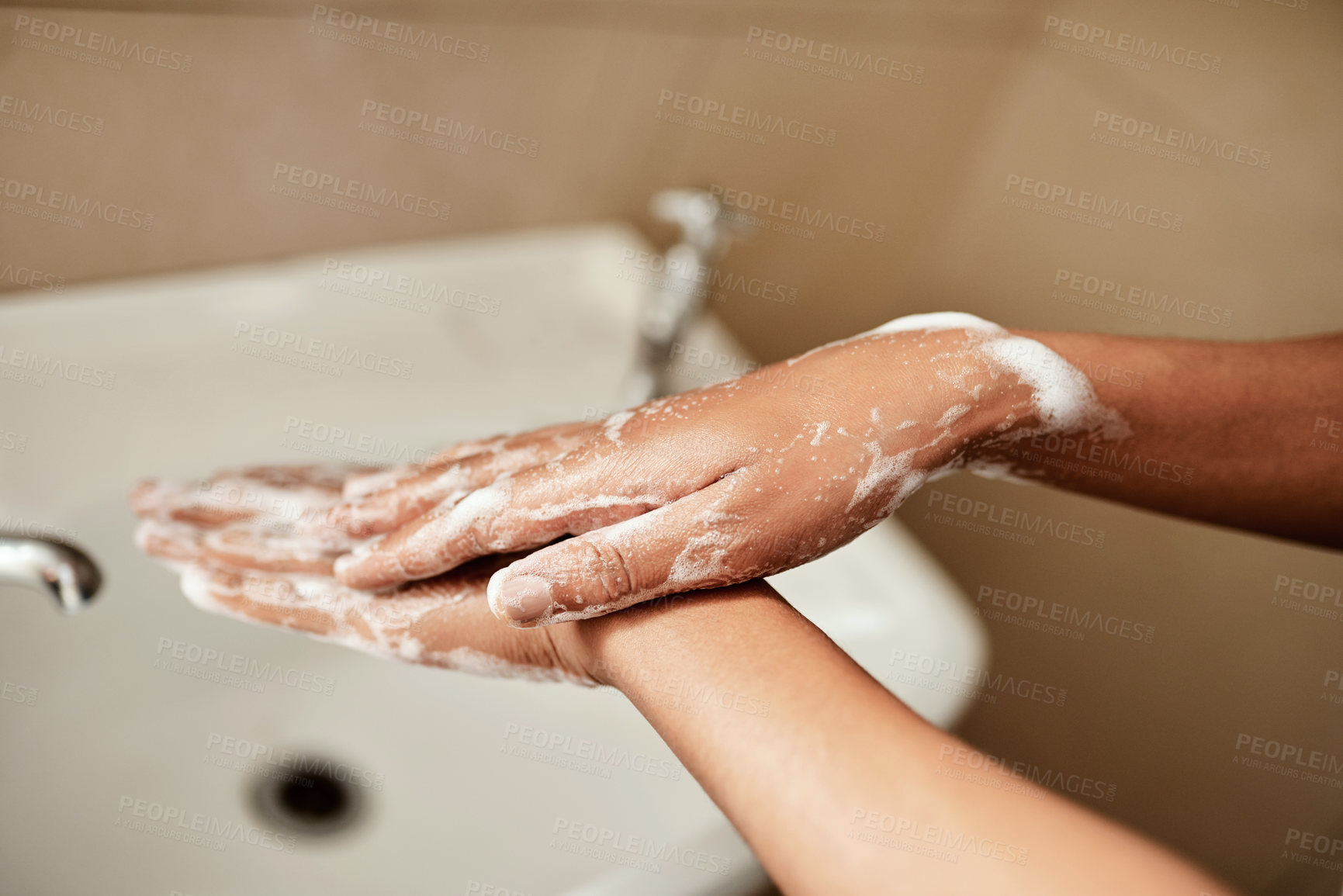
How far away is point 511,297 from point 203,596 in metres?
0.50

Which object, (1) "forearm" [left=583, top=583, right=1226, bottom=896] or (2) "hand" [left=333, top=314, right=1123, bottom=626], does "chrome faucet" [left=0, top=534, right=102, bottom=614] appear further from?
(1) "forearm" [left=583, top=583, right=1226, bottom=896]

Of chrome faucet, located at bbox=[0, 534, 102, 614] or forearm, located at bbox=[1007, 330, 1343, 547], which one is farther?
forearm, located at bbox=[1007, 330, 1343, 547]

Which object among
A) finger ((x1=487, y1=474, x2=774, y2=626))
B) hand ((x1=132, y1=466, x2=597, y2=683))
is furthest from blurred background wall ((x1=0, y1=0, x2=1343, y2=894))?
finger ((x1=487, y1=474, x2=774, y2=626))

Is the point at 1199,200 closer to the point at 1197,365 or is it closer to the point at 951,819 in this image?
the point at 1197,365

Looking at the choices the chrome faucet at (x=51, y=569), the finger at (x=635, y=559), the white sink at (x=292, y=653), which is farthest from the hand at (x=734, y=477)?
the white sink at (x=292, y=653)

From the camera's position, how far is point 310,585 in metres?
0.57

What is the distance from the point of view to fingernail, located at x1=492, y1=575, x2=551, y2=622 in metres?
0.46

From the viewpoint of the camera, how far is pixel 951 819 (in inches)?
15.3

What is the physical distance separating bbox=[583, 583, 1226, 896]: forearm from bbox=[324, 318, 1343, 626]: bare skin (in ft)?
0.11

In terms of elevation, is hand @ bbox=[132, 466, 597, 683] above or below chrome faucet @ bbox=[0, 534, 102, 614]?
below

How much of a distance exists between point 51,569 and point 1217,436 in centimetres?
69

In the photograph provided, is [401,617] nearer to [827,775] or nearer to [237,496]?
[237,496]

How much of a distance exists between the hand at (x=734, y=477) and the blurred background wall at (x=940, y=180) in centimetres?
26

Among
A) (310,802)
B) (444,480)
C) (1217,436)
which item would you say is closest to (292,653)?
(310,802)
